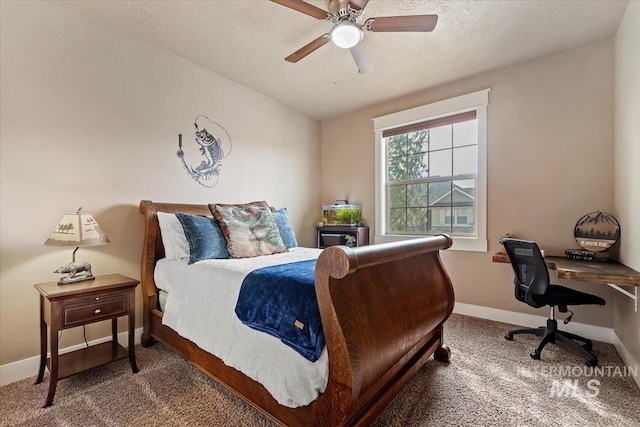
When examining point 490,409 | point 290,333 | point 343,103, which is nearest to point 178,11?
point 343,103

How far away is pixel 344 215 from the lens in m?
4.04

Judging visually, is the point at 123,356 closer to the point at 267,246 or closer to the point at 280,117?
the point at 267,246

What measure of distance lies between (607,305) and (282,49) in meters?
3.63

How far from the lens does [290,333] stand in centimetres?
129

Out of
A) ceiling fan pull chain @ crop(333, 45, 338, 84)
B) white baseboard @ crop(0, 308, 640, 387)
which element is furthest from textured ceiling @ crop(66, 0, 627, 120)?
white baseboard @ crop(0, 308, 640, 387)

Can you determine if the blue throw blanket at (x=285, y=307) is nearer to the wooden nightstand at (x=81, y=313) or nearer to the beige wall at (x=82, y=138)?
the wooden nightstand at (x=81, y=313)

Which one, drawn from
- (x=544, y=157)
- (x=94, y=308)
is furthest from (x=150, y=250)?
(x=544, y=157)

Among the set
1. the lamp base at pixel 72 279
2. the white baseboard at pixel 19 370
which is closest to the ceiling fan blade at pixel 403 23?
the lamp base at pixel 72 279

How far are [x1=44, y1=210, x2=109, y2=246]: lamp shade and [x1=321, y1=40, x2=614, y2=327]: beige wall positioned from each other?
330cm

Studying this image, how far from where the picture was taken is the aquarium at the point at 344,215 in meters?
4.00

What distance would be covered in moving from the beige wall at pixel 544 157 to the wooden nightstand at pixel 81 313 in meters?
3.12

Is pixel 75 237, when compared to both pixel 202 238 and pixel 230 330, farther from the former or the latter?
pixel 230 330

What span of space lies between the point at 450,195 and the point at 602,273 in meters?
1.67

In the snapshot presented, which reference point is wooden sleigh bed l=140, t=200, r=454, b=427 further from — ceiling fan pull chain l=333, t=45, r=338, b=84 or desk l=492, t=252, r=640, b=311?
ceiling fan pull chain l=333, t=45, r=338, b=84
